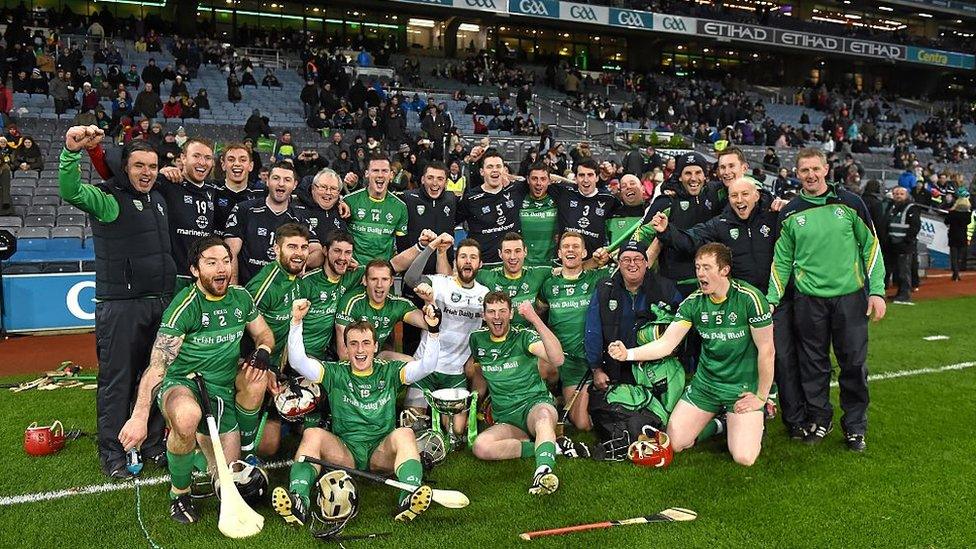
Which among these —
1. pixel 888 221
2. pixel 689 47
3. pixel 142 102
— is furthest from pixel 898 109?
pixel 142 102

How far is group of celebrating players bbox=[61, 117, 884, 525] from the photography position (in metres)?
4.95

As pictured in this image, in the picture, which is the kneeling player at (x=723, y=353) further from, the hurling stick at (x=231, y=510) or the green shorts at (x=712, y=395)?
the hurling stick at (x=231, y=510)

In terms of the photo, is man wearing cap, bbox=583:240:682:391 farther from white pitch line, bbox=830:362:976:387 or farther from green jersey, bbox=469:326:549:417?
white pitch line, bbox=830:362:976:387

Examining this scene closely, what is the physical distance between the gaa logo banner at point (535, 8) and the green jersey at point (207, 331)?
29226 millimetres

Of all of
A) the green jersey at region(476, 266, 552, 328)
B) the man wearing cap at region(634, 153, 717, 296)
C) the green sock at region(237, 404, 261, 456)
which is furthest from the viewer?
the man wearing cap at region(634, 153, 717, 296)

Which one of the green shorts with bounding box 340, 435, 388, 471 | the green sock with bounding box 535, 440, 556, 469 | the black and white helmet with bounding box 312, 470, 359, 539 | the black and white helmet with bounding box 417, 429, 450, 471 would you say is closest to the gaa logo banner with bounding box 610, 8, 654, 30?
the black and white helmet with bounding box 417, 429, 450, 471

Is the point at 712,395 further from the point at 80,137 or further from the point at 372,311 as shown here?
the point at 80,137

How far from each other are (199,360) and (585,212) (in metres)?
3.96

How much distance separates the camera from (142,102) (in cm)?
1677

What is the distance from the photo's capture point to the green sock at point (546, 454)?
16.4ft

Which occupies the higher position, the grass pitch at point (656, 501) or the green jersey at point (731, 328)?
the green jersey at point (731, 328)

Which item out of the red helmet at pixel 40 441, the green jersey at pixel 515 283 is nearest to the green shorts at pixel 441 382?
the green jersey at pixel 515 283

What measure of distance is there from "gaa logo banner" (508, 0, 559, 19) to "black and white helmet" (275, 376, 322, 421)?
95.4 ft

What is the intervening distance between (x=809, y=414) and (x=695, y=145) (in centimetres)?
1911
